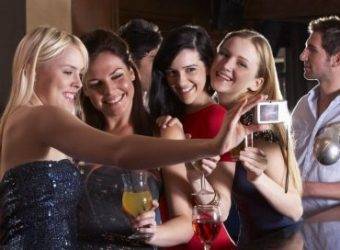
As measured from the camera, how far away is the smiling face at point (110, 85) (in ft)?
6.81

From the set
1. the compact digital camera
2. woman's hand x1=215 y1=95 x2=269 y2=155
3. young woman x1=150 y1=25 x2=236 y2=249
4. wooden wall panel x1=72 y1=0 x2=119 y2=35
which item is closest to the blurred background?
wooden wall panel x1=72 y1=0 x2=119 y2=35

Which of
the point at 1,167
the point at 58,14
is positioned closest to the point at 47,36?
the point at 1,167

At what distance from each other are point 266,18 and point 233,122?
12.5 ft

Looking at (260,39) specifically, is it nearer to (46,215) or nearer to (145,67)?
(145,67)

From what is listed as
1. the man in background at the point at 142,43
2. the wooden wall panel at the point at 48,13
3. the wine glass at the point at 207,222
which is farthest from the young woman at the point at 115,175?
the wooden wall panel at the point at 48,13

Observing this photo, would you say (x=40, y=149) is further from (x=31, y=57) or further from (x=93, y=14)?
(x=93, y=14)

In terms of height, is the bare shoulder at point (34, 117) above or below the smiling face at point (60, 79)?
below

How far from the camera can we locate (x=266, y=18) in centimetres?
514

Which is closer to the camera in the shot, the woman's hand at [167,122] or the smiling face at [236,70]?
the woman's hand at [167,122]

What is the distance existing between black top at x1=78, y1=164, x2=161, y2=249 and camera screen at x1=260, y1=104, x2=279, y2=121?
16.6 inches

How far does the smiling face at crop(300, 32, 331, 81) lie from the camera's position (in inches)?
128

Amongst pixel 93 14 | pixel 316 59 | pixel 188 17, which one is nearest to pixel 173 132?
pixel 316 59

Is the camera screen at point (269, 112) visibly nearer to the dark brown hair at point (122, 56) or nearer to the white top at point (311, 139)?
the dark brown hair at point (122, 56)

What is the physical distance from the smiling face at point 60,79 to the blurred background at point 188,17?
207 centimetres
